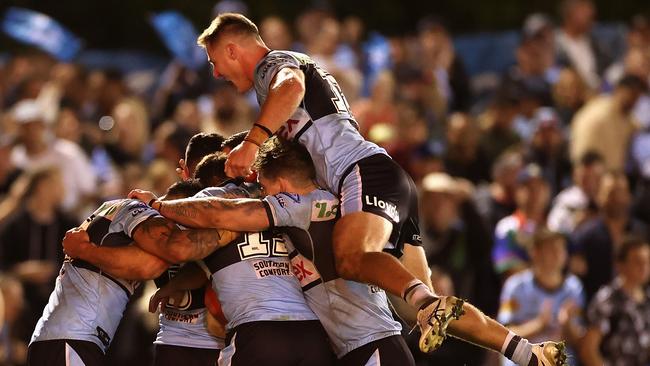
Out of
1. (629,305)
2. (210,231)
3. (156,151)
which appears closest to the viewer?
(210,231)

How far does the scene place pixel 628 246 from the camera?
14203 millimetres

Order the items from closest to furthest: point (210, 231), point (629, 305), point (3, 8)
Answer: point (210, 231) < point (629, 305) < point (3, 8)

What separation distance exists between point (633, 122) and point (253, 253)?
7896 millimetres

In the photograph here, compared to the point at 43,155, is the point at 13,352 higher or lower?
lower

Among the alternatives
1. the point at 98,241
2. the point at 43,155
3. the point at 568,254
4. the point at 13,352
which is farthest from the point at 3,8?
the point at 98,241

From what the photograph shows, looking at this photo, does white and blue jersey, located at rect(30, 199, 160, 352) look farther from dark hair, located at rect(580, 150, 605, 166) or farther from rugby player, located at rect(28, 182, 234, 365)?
dark hair, located at rect(580, 150, 605, 166)

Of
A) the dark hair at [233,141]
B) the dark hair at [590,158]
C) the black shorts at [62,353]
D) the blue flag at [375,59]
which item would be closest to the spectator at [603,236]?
the dark hair at [590,158]

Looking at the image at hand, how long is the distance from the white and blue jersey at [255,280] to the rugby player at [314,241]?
10 centimetres

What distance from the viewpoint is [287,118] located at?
9.67m

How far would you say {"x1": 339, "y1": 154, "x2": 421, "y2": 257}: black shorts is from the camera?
9.76 meters

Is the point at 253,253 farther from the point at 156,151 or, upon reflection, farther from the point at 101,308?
the point at 156,151

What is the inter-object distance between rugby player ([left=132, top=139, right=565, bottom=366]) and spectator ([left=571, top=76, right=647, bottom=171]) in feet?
23.4

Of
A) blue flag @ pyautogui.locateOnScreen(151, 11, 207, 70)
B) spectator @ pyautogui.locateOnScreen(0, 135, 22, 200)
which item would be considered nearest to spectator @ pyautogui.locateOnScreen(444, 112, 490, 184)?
blue flag @ pyautogui.locateOnScreen(151, 11, 207, 70)

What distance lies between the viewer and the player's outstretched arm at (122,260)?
978 cm
